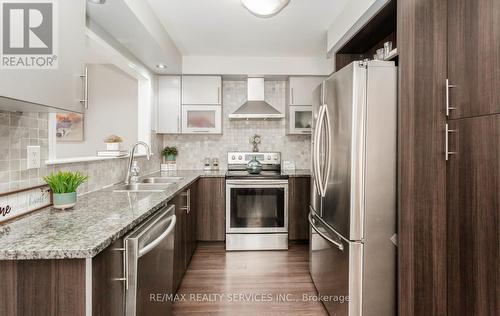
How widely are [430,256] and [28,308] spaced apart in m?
1.87

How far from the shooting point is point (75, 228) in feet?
3.53

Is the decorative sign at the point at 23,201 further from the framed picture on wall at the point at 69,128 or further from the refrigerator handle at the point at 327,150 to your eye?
the framed picture on wall at the point at 69,128

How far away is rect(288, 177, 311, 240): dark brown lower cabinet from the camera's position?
3289 mm

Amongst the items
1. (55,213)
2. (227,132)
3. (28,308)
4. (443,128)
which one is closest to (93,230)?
(28,308)

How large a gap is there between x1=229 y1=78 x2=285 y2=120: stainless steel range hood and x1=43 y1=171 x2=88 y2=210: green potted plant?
237 centimetres

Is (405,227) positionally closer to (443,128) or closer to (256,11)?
(443,128)

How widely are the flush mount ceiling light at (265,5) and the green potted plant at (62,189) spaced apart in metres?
1.53

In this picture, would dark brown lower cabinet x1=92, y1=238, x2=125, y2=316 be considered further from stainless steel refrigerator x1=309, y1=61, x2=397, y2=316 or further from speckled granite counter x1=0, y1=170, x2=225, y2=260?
stainless steel refrigerator x1=309, y1=61, x2=397, y2=316

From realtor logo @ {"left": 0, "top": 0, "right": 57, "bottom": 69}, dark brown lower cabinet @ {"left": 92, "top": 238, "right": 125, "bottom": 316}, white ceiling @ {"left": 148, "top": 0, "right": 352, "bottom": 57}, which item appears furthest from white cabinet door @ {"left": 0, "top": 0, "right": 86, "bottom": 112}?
white ceiling @ {"left": 148, "top": 0, "right": 352, "bottom": 57}

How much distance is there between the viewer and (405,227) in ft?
5.08

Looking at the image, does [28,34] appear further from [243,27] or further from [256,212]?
[256,212]

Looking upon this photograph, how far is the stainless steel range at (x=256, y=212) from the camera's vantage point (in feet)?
10.5

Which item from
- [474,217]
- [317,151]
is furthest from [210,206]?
[474,217]

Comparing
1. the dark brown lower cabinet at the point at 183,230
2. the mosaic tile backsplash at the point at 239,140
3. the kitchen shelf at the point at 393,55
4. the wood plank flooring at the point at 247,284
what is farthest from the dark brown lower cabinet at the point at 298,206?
the kitchen shelf at the point at 393,55
